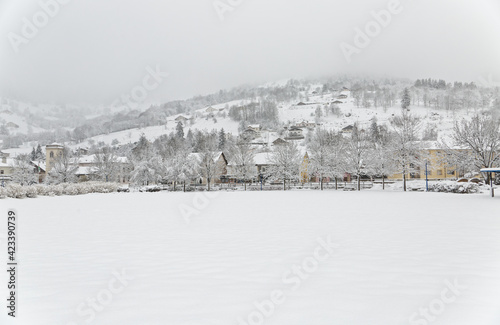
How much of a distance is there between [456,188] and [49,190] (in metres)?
40.3

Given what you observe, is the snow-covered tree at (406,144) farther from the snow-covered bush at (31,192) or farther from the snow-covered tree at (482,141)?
the snow-covered bush at (31,192)

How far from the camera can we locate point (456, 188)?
1135 inches

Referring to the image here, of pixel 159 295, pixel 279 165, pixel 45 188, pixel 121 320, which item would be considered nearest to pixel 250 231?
pixel 159 295

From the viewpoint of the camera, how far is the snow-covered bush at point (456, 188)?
89.3ft

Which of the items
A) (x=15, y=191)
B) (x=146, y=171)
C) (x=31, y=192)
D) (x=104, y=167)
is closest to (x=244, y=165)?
(x=146, y=171)

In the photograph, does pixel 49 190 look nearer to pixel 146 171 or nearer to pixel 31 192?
pixel 31 192

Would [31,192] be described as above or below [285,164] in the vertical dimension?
below

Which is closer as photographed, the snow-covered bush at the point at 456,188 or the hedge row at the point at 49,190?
the snow-covered bush at the point at 456,188

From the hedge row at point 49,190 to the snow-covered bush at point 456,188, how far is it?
39.0 meters

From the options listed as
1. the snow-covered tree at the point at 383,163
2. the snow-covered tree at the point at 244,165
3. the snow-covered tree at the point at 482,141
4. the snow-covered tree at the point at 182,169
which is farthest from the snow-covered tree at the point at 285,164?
the snow-covered tree at the point at 482,141

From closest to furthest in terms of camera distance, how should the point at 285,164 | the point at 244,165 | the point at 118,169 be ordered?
the point at 285,164
the point at 244,165
the point at 118,169

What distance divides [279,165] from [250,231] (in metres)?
37.0

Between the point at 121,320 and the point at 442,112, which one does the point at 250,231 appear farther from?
the point at 442,112

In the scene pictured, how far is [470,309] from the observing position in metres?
3.98
